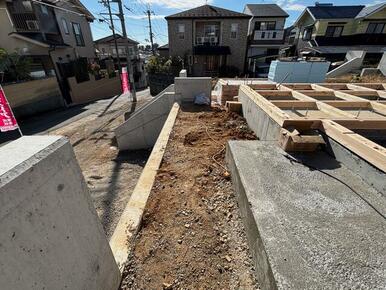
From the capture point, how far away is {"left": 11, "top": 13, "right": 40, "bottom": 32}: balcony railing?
15148 mm

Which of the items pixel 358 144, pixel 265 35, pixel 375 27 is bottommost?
pixel 358 144

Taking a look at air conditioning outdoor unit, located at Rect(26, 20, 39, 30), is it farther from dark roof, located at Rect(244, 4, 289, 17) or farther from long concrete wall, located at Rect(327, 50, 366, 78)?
long concrete wall, located at Rect(327, 50, 366, 78)

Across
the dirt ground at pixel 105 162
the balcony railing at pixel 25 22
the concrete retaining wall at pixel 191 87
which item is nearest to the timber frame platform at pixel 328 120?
the concrete retaining wall at pixel 191 87

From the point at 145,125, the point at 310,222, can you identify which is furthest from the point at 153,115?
the point at 310,222

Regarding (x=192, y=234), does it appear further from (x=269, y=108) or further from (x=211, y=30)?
(x=211, y=30)

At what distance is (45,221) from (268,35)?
88.0 ft

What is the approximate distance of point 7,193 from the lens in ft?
3.07

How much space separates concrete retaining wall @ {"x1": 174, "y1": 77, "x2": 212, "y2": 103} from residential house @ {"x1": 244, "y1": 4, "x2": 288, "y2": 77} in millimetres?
15999

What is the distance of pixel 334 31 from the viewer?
23.7 m

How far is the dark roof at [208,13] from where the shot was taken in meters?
19.2

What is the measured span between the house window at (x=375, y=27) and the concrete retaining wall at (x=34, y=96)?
107ft

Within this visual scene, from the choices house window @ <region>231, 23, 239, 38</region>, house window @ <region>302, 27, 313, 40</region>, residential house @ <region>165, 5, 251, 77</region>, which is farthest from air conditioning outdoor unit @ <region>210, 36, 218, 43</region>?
house window @ <region>302, 27, 313, 40</region>

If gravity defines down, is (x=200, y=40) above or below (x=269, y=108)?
above

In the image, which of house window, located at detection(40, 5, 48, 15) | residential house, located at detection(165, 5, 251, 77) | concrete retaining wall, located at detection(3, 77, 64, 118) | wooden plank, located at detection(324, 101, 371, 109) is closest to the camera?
wooden plank, located at detection(324, 101, 371, 109)
